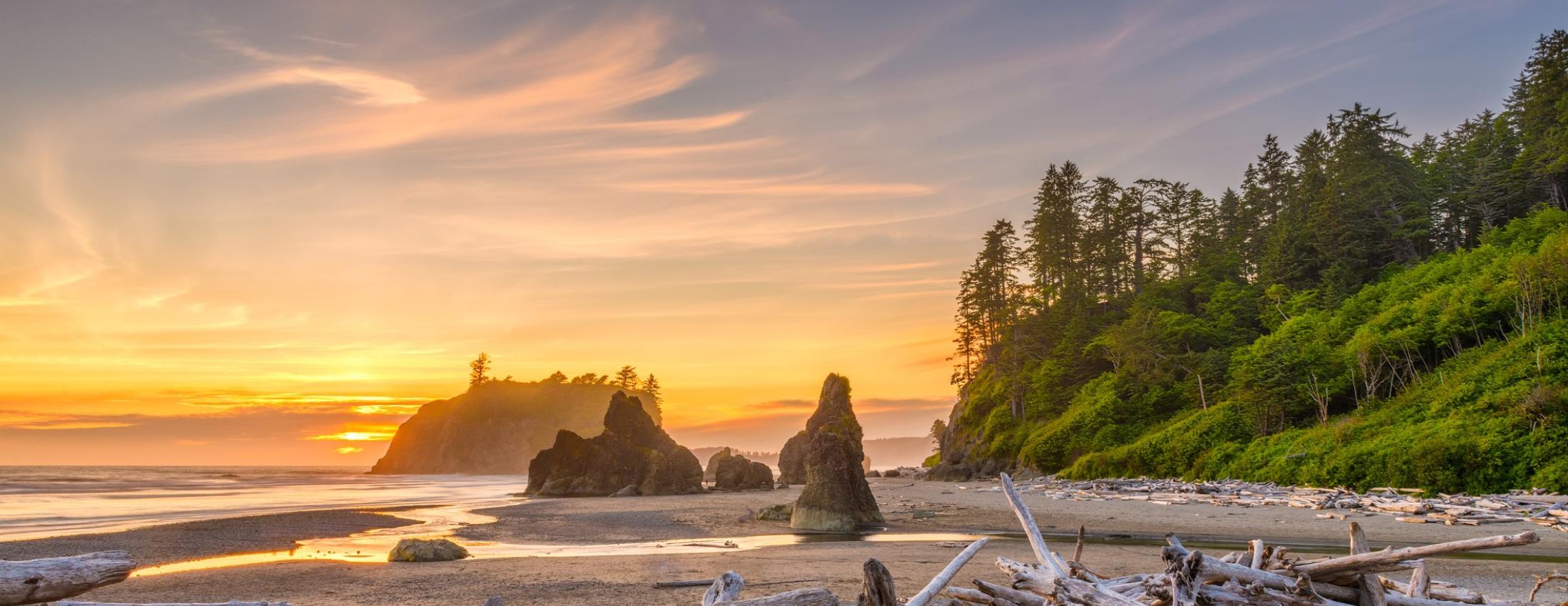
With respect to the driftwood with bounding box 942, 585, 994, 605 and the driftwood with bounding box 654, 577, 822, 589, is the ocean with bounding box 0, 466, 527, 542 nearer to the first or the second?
the driftwood with bounding box 654, 577, 822, 589

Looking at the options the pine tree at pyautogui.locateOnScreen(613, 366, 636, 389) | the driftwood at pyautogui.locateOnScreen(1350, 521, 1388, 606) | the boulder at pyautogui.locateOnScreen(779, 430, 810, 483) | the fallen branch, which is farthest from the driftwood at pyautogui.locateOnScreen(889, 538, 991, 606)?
the pine tree at pyautogui.locateOnScreen(613, 366, 636, 389)

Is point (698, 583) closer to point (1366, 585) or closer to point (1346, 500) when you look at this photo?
point (1366, 585)

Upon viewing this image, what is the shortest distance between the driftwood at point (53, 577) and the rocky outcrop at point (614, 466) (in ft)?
187

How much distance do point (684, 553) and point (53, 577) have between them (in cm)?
1504

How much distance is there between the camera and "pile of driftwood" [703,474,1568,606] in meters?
6.05

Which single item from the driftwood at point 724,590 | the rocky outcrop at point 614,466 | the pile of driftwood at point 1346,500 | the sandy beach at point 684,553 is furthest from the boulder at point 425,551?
the rocky outcrop at point 614,466

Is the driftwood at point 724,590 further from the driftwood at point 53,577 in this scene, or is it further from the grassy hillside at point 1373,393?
the grassy hillside at point 1373,393

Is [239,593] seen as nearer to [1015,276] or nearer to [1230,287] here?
[1230,287]

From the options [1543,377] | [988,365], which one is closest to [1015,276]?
[988,365]

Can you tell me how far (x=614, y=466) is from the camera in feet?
219

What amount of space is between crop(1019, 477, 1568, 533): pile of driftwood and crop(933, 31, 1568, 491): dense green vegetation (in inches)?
88.2

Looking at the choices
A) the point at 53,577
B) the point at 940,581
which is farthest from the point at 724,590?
the point at 53,577

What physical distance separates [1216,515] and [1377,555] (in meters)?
22.3

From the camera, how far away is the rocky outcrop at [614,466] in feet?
212
